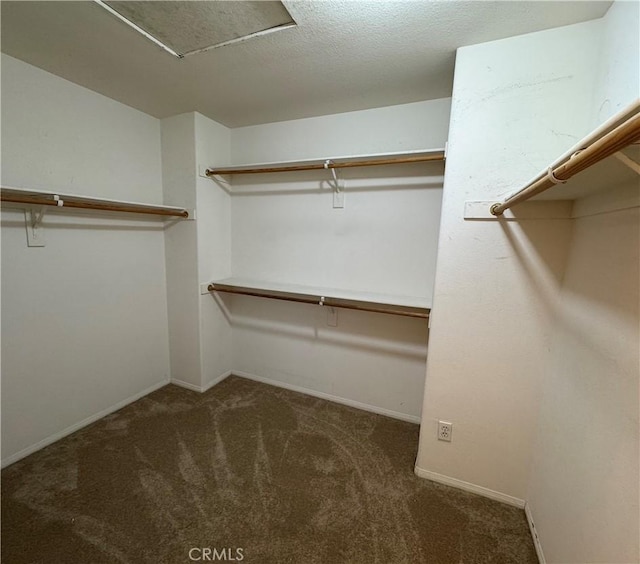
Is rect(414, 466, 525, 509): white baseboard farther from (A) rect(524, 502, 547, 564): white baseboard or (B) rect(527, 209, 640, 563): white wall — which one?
(B) rect(527, 209, 640, 563): white wall

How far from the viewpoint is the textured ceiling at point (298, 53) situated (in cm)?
121

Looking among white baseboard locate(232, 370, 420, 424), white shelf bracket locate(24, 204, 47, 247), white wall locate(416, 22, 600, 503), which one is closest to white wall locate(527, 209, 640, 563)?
white wall locate(416, 22, 600, 503)

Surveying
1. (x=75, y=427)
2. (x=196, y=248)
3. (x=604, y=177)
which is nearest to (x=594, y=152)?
(x=604, y=177)

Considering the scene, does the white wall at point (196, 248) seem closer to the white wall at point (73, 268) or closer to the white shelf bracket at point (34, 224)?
the white wall at point (73, 268)

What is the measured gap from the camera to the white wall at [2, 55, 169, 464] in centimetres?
168

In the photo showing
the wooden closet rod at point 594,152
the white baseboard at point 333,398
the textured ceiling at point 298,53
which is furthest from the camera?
the white baseboard at point 333,398

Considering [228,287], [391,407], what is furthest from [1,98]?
[391,407]

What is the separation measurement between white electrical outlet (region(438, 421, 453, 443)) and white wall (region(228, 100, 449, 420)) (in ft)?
1.77

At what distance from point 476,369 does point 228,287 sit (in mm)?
1842

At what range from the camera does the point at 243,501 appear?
60.1 inches

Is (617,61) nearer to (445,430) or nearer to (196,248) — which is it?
(445,430)

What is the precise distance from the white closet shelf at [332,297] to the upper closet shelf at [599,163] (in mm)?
831

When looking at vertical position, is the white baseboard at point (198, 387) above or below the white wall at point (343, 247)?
below

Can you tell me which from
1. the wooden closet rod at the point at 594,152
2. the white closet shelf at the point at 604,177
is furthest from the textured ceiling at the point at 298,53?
the wooden closet rod at the point at 594,152
